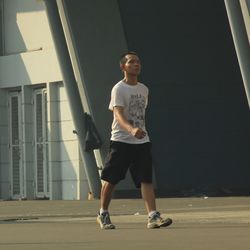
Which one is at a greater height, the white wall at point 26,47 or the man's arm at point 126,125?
the white wall at point 26,47

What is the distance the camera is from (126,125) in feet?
32.6

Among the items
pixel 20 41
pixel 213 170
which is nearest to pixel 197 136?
pixel 213 170

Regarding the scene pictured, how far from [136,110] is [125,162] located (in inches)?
23.4

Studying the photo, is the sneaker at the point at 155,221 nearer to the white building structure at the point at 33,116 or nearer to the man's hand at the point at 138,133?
the man's hand at the point at 138,133

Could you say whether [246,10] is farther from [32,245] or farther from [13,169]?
[13,169]

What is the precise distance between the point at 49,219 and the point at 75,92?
7835mm

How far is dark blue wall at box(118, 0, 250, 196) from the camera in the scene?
19875 mm

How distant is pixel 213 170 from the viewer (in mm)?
20531

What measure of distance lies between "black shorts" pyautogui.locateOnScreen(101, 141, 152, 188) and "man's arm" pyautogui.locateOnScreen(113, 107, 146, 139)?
1.00 feet

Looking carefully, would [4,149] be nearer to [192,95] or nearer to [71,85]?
[71,85]

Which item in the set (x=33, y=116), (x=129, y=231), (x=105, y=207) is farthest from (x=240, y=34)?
(x=33, y=116)

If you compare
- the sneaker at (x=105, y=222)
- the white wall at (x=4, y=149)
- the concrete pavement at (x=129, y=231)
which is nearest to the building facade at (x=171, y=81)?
the white wall at (x=4, y=149)

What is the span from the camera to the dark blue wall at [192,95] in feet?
65.2

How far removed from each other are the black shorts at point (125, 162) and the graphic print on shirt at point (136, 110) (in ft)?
0.82
